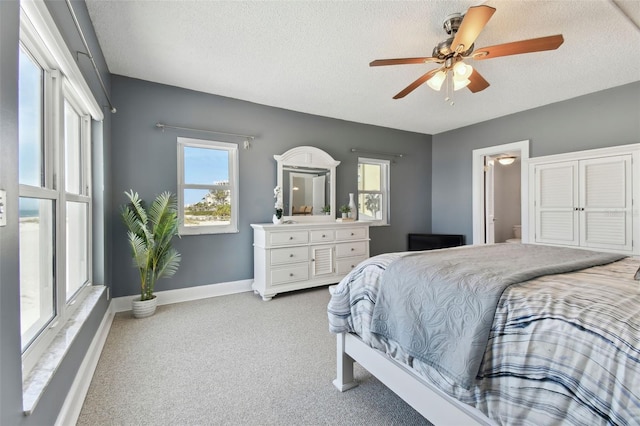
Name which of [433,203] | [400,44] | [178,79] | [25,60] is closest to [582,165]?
[433,203]

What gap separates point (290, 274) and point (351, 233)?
1.08 meters

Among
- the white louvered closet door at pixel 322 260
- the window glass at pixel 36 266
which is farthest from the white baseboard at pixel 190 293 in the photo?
the window glass at pixel 36 266

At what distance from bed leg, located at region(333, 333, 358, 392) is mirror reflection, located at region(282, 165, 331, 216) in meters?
2.51

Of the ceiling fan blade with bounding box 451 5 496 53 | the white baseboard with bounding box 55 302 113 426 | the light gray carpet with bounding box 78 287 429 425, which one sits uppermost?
the ceiling fan blade with bounding box 451 5 496 53

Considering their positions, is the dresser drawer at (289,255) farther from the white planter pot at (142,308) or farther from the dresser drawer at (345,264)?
the white planter pot at (142,308)

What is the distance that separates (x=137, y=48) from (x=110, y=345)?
2.59 meters

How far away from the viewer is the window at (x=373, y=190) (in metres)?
4.92

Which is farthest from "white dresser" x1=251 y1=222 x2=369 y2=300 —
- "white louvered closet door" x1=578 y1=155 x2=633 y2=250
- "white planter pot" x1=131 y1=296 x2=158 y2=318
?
"white louvered closet door" x1=578 y1=155 x2=633 y2=250

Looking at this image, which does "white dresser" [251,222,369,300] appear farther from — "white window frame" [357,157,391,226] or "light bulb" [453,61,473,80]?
"light bulb" [453,61,473,80]

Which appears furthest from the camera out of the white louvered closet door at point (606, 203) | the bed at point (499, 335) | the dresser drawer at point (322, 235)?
the dresser drawer at point (322, 235)

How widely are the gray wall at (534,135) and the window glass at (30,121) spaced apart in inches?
207

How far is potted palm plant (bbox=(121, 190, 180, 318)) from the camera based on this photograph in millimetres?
2834

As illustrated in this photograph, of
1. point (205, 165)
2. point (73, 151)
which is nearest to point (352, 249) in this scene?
point (205, 165)

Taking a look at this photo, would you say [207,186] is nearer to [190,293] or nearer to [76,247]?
[190,293]
